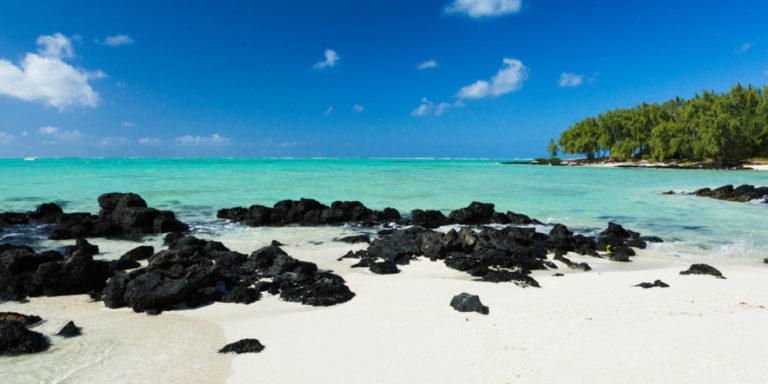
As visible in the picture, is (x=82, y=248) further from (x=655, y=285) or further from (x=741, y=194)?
(x=741, y=194)

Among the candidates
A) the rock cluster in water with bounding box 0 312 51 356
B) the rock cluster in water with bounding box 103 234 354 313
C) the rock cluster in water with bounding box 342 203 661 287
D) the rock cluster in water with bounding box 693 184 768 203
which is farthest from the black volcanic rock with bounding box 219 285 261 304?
the rock cluster in water with bounding box 693 184 768 203

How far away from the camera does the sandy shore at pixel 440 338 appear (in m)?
3.85

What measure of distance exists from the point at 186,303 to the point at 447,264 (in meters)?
4.95

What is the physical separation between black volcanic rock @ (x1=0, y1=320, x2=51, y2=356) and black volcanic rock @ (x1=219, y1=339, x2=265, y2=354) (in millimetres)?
2010

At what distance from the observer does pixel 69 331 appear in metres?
4.97

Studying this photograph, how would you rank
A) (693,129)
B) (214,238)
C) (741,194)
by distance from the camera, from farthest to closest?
(693,129)
(741,194)
(214,238)

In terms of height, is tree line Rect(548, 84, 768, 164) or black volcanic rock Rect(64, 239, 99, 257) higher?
tree line Rect(548, 84, 768, 164)

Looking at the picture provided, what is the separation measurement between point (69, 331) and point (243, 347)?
7.61ft

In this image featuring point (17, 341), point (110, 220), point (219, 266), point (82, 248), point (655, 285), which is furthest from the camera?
point (110, 220)

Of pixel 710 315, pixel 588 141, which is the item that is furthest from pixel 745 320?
pixel 588 141

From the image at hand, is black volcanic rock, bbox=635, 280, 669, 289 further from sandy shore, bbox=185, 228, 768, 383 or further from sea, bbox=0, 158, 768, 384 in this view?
sea, bbox=0, 158, 768, 384

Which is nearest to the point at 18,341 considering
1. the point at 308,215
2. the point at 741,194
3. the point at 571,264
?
the point at 571,264

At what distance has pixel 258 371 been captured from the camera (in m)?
4.09

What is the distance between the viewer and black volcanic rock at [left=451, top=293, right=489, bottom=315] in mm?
5477
